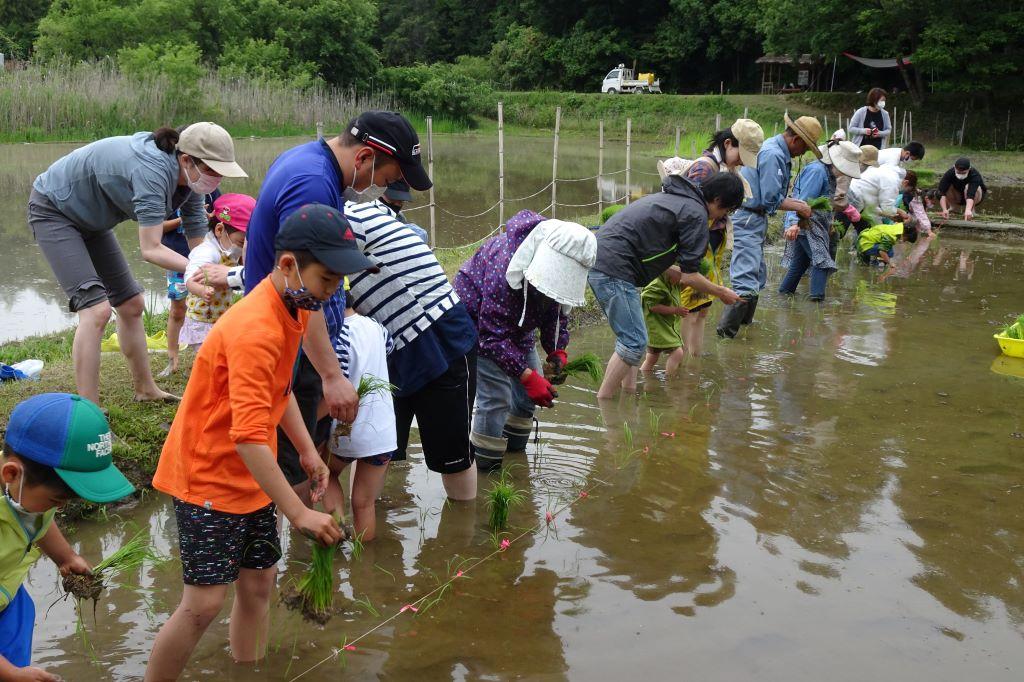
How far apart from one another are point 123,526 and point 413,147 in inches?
92.8

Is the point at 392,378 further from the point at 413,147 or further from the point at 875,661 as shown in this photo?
the point at 875,661

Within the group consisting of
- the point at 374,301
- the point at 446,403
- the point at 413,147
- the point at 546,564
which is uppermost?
the point at 413,147

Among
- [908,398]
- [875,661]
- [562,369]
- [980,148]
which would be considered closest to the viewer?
[875,661]

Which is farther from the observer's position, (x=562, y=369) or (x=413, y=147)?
(x=562, y=369)

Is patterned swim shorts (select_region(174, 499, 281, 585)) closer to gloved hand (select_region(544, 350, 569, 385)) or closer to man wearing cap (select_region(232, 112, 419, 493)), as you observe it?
man wearing cap (select_region(232, 112, 419, 493))

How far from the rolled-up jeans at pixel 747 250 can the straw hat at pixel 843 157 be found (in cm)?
218

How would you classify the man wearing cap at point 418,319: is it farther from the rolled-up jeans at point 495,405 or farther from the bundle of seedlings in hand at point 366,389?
the rolled-up jeans at point 495,405

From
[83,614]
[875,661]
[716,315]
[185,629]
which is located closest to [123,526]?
[83,614]

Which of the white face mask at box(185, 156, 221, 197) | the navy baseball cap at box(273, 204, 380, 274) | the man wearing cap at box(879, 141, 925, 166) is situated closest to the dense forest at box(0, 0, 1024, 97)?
the man wearing cap at box(879, 141, 925, 166)

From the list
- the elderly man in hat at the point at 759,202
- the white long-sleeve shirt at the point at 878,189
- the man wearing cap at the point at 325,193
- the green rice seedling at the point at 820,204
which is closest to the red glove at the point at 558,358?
the man wearing cap at the point at 325,193

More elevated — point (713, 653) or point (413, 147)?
point (413, 147)

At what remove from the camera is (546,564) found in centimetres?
429

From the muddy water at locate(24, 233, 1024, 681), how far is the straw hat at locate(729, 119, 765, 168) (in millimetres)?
1849

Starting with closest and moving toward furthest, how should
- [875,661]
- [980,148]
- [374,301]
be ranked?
[875,661] < [374,301] < [980,148]
